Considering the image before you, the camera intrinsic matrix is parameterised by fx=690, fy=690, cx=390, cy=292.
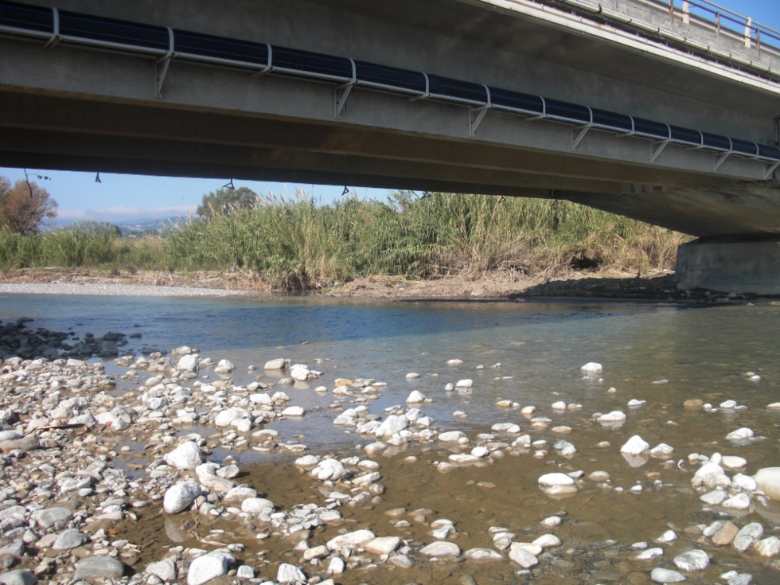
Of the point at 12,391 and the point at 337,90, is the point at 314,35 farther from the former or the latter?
the point at 12,391

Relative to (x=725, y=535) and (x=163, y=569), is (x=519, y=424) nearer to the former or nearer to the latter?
(x=725, y=535)

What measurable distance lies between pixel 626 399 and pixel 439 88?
616 centimetres

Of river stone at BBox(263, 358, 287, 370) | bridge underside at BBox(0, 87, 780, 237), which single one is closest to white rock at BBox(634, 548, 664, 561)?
river stone at BBox(263, 358, 287, 370)

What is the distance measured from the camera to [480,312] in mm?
17406

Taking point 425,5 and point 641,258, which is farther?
point 641,258

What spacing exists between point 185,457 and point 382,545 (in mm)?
1977

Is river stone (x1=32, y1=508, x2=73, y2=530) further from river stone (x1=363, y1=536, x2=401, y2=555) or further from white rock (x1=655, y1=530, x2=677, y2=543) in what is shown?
white rock (x1=655, y1=530, x2=677, y2=543)

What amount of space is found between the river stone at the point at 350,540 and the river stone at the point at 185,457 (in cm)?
167

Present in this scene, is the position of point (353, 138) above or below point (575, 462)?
above

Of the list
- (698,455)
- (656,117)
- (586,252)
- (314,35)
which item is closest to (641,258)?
(586,252)

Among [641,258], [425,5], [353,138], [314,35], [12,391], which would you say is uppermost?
[425,5]

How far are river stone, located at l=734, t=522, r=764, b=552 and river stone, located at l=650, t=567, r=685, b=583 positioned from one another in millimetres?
507

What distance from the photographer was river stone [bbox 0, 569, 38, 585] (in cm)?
332

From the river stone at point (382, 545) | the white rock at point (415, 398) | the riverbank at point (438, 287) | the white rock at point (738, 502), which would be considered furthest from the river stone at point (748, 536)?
the riverbank at point (438, 287)
